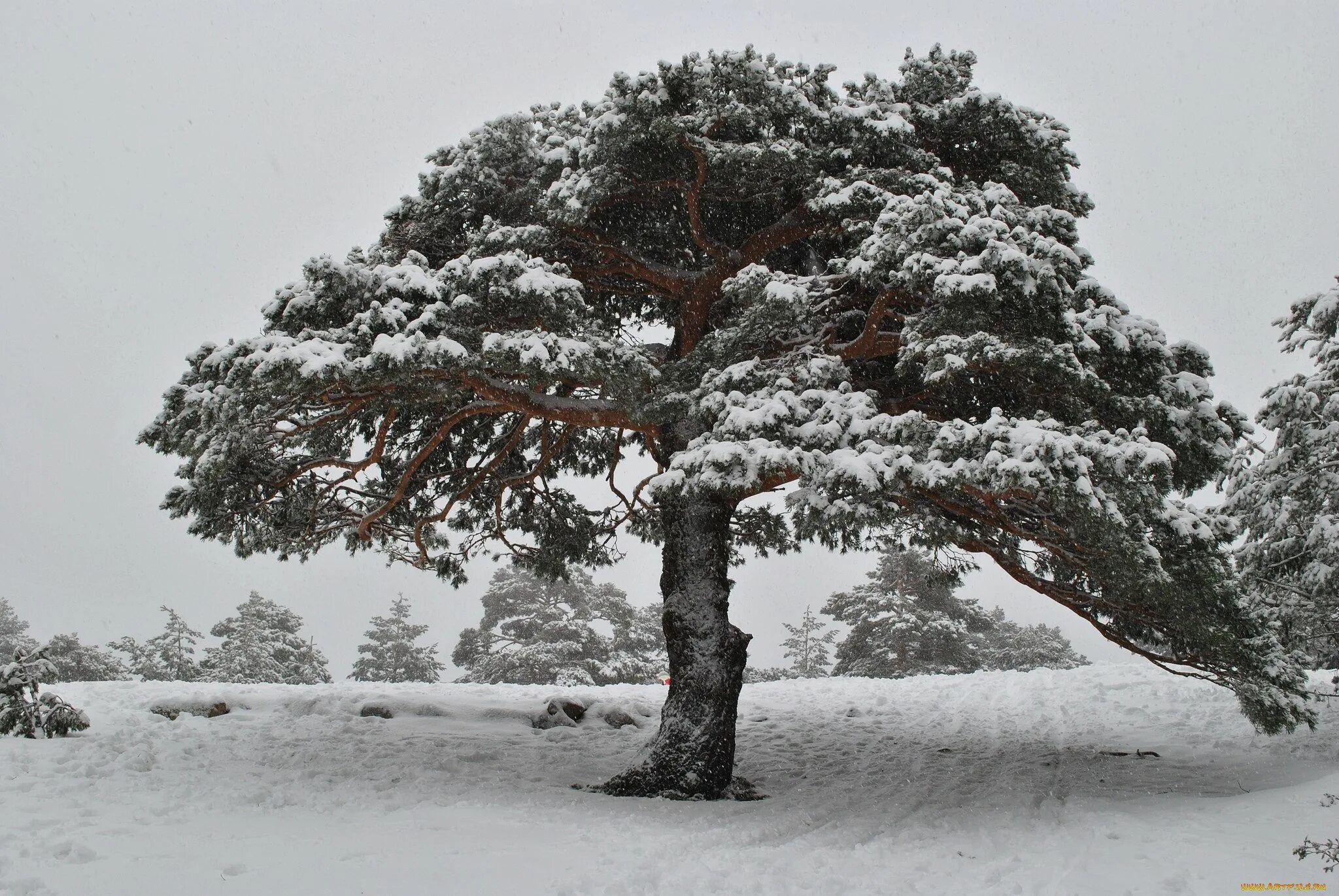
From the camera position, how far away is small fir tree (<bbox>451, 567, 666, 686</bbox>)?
24953mm

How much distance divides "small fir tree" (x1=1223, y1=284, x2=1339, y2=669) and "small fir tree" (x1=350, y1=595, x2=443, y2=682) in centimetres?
2762

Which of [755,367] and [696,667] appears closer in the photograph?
[755,367]

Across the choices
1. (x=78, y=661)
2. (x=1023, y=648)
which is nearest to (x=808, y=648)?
(x=1023, y=648)

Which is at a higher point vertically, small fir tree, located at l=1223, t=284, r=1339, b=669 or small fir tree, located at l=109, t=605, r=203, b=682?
small fir tree, located at l=1223, t=284, r=1339, b=669

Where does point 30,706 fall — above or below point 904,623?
below

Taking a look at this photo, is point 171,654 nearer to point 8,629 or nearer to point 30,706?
point 8,629

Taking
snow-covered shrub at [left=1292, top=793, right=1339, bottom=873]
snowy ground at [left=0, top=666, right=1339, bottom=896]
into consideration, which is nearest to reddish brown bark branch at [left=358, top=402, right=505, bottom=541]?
snowy ground at [left=0, top=666, right=1339, bottom=896]

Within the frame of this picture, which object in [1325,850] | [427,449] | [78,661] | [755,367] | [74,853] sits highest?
[755,367]

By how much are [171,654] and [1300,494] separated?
31442 millimetres

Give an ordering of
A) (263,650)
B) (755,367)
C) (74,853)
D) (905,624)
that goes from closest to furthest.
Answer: (74,853), (755,367), (905,624), (263,650)

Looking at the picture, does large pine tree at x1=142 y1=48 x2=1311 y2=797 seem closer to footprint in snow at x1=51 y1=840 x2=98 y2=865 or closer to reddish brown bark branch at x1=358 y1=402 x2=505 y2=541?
reddish brown bark branch at x1=358 y1=402 x2=505 y2=541

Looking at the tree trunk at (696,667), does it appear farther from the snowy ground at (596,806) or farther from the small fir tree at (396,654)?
the small fir tree at (396,654)

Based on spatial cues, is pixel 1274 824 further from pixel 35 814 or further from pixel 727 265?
pixel 35 814

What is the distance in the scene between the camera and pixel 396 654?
98.9 ft
